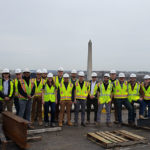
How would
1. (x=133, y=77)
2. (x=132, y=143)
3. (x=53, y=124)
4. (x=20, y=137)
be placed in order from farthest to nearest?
1. (x=133, y=77)
2. (x=53, y=124)
3. (x=132, y=143)
4. (x=20, y=137)

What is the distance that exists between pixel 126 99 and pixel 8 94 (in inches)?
168

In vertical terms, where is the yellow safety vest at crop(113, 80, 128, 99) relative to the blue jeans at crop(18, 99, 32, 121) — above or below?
above

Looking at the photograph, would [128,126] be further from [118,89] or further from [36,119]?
[36,119]

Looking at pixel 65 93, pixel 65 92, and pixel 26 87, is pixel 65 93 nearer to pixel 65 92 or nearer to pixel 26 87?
pixel 65 92

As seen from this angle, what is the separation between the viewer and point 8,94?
22.9ft

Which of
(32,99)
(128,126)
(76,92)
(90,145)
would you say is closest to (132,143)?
(90,145)

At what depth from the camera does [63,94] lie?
772 cm

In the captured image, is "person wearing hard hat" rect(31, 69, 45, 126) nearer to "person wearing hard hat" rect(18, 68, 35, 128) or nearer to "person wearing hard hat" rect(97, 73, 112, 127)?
"person wearing hard hat" rect(18, 68, 35, 128)

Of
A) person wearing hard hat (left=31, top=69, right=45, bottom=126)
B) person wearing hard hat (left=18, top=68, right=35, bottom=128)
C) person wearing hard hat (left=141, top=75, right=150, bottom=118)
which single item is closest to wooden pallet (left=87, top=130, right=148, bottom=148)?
person wearing hard hat (left=141, top=75, right=150, bottom=118)

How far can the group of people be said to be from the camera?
7184 mm

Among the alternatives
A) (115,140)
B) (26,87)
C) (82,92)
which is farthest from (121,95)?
(26,87)

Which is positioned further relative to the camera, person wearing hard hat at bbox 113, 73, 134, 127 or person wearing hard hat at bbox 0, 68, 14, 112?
person wearing hard hat at bbox 113, 73, 134, 127

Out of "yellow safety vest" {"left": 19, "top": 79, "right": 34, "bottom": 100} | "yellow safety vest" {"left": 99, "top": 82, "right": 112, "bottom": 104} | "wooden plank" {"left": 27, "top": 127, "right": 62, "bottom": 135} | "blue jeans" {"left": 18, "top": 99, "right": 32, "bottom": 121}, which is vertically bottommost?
"wooden plank" {"left": 27, "top": 127, "right": 62, "bottom": 135}

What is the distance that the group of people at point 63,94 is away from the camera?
23.6ft
